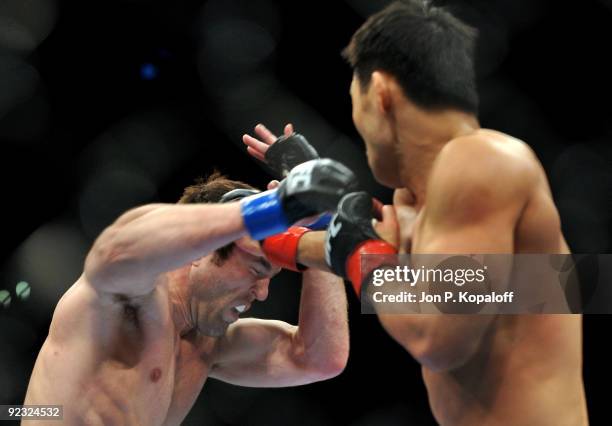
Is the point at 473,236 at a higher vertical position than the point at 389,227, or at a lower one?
higher

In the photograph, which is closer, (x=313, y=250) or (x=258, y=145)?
(x=313, y=250)

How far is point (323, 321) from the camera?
225 centimetres

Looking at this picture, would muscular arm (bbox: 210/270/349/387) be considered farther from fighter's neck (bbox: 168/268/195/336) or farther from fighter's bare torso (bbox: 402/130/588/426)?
fighter's bare torso (bbox: 402/130/588/426)

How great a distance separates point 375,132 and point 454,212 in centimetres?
29

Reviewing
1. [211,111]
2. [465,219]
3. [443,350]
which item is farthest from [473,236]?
[211,111]

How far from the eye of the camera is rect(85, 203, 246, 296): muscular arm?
1493 millimetres

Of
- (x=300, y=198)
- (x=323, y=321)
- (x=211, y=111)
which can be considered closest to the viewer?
(x=300, y=198)

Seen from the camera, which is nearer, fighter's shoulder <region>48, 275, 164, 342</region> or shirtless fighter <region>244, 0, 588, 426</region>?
shirtless fighter <region>244, 0, 588, 426</region>

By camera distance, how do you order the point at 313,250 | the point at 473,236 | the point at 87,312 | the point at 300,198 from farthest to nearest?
the point at 87,312 < the point at 313,250 < the point at 300,198 < the point at 473,236

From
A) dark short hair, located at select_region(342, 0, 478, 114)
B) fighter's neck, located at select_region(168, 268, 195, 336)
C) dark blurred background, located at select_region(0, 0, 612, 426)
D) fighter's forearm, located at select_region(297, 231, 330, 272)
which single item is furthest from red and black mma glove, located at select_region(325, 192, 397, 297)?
dark blurred background, located at select_region(0, 0, 612, 426)

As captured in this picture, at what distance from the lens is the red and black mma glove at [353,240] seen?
1406mm

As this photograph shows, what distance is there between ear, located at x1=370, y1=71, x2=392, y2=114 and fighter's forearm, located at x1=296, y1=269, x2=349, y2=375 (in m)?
0.90

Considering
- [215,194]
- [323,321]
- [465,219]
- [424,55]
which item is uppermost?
[424,55]

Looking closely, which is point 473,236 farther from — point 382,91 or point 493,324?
point 382,91
